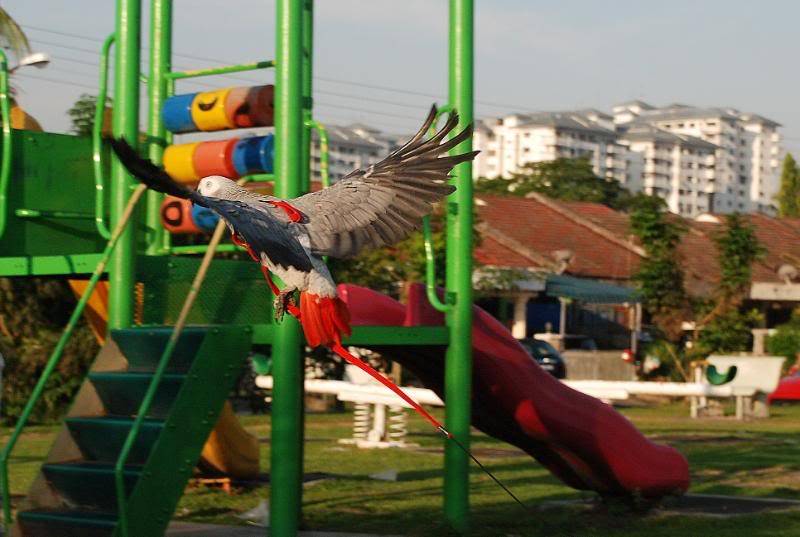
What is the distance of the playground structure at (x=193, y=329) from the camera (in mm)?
7785

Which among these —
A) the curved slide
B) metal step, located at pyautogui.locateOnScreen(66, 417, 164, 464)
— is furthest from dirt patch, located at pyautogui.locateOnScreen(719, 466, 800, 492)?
metal step, located at pyautogui.locateOnScreen(66, 417, 164, 464)

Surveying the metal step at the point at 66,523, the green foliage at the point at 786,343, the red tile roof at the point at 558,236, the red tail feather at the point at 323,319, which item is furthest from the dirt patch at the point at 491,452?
the red tile roof at the point at 558,236

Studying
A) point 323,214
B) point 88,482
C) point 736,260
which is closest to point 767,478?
point 88,482

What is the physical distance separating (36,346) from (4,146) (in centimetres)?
1130

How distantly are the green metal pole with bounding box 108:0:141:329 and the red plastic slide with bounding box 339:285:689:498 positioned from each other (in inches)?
66.3

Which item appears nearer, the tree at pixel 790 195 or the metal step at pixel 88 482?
the metal step at pixel 88 482

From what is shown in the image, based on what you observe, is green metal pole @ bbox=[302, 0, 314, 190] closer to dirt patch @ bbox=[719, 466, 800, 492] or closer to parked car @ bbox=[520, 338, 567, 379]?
dirt patch @ bbox=[719, 466, 800, 492]

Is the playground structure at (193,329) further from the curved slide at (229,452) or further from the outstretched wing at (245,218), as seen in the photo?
the curved slide at (229,452)

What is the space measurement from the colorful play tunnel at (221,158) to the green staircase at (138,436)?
3.71ft

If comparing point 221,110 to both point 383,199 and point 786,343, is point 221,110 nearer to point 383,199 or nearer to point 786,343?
point 383,199

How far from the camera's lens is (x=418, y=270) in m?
24.8

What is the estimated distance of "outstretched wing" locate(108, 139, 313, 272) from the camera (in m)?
5.24

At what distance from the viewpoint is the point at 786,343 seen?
3269 cm

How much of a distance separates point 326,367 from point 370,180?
55.3ft
